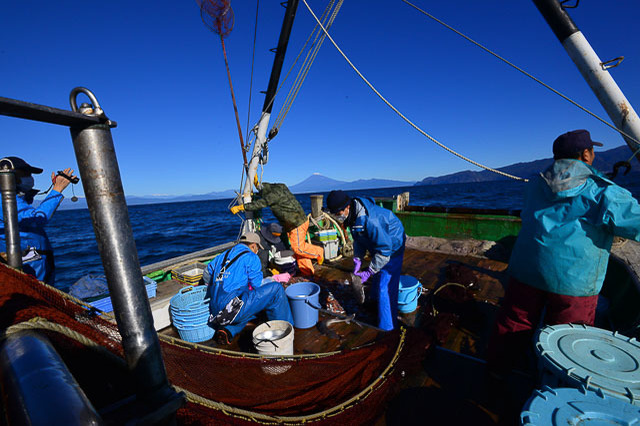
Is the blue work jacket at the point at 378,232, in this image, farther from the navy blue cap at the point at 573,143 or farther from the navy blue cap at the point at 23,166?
the navy blue cap at the point at 23,166

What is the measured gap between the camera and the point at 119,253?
789 millimetres

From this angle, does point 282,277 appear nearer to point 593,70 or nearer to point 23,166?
point 23,166

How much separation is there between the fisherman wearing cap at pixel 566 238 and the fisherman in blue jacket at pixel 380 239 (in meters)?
1.54

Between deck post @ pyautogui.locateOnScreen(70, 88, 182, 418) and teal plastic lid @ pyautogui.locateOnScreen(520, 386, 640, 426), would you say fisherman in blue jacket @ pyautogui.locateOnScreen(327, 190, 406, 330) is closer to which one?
teal plastic lid @ pyautogui.locateOnScreen(520, 386, 640, 426)

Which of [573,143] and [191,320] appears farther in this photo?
[191,320]

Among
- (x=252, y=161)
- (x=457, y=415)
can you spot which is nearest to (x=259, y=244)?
(x=252, y=161)

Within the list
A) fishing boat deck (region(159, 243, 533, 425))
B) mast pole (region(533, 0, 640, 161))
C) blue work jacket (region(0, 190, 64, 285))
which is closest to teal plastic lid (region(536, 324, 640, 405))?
fishing boat deck (region(159, 243, 533, 425))

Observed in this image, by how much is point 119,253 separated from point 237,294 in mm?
3023

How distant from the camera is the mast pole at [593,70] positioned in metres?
3.41

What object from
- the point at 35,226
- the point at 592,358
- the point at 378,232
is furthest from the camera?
the point at 378,232

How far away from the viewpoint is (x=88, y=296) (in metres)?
4.20

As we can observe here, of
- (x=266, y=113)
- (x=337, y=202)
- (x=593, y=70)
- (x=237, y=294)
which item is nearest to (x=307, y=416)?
(x=237, y=294)

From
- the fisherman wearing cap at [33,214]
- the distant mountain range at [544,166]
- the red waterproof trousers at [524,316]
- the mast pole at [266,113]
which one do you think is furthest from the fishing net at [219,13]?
the distant mountain range at [544,166]

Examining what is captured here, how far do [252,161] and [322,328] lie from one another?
4575mm
